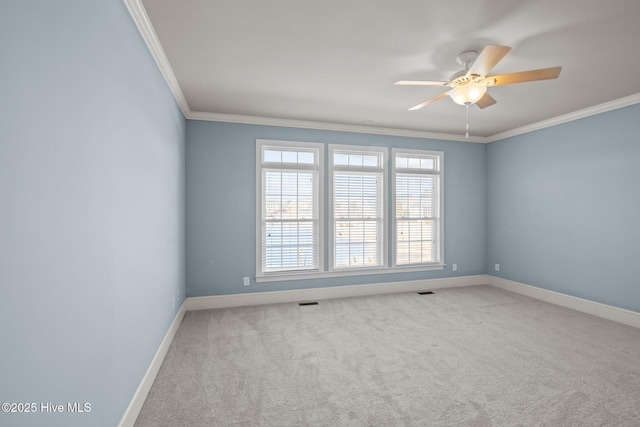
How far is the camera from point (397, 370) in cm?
270

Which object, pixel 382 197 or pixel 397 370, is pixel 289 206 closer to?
pixel 382 197

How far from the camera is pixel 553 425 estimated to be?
6.59ft

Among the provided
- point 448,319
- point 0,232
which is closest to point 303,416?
point 0,232

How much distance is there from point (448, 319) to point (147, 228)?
356cm

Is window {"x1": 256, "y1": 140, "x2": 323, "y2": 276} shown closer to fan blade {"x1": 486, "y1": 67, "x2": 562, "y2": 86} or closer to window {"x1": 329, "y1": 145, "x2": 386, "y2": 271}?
window {"x1": 329, "y1": 145, "x2": 386, "y2": 271}

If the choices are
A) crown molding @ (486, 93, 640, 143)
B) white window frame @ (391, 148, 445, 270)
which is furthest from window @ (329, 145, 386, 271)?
crown molding @ (486, 93, 640, 143)

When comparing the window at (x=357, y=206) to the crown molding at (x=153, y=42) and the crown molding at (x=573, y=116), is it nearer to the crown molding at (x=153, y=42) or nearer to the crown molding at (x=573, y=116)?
the crown molding at (x=573, y=116)

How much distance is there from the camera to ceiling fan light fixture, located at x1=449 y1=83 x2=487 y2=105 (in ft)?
8.46

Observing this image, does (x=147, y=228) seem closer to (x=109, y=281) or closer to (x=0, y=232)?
(x=109, y=281)

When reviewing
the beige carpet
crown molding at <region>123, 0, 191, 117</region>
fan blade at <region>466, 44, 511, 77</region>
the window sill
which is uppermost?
crown molding at <region>123, 0, 191, 117</region>

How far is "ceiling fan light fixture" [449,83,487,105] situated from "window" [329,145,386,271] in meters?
2.45

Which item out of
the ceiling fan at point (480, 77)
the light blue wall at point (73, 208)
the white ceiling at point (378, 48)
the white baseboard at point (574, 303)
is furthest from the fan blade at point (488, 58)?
the white baseboard at point (574, 303)

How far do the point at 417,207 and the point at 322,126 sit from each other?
2.18 metres

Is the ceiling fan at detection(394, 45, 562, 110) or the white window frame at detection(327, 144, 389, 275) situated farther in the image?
the white window frame at detection(327, 144, 389, 275)
